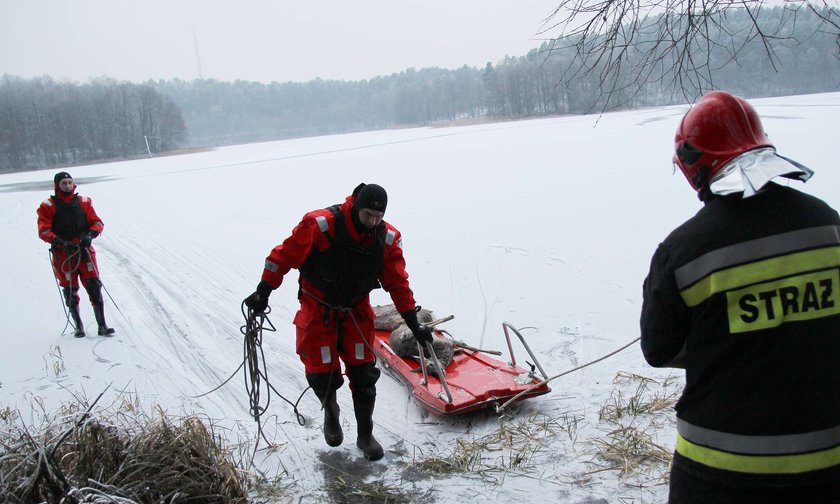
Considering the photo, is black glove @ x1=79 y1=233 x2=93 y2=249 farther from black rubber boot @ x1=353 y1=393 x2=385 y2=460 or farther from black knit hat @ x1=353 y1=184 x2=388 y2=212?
black knit hat @ x1=353 y1=184 x2=388 y2=212

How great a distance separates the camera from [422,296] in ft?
27.1

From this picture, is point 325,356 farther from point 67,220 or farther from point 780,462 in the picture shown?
point 67,220

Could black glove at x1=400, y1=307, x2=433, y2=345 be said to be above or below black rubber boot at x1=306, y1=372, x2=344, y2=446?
above

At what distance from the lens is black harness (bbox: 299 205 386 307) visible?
3822 millimetres

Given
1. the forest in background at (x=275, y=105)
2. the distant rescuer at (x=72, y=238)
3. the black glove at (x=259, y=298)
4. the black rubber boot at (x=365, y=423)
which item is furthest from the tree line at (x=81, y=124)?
the black rubber boot at (x=365, y=423)

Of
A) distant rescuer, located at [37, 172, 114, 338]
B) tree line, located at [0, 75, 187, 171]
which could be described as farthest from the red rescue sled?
tree line, located at [0, 75, 187, 171]

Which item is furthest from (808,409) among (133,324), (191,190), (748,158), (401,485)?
(191,190)

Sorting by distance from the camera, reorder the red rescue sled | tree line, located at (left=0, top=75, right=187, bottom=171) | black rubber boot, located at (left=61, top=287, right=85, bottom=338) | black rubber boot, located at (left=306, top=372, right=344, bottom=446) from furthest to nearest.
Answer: tree line, located at (left=0, top=75, right=187, bottom=171), black rubber boot, located at (left=61, top=287, right=85, bottom=338), the red rescue sled, black rubber boot, located at (left=306, top=372, right=344, bottom=446)

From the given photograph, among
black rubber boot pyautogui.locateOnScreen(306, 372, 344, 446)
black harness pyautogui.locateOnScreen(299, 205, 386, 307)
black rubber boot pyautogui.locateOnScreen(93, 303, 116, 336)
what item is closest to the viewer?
black harness pyautogui.locateOnScreen(299, 205, 386, 307)

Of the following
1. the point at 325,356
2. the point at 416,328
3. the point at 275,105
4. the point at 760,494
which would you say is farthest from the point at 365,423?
the point at 275,105

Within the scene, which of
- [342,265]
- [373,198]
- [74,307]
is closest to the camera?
[373,198]

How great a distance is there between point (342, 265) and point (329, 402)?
0.90 metres

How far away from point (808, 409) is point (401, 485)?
2515mm

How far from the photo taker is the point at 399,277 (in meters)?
3.99
